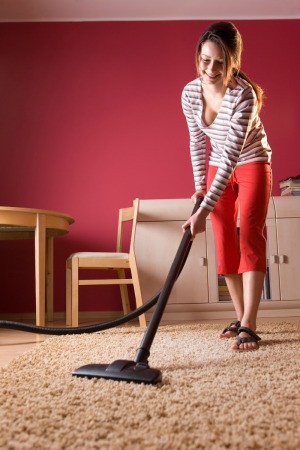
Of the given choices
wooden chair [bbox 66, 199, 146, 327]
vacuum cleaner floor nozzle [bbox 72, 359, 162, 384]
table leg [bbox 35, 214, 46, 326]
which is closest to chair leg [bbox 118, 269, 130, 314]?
wooden chair [bbox 66, 199, 146, 327]

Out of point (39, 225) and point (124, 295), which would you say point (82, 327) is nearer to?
point (39, 225)

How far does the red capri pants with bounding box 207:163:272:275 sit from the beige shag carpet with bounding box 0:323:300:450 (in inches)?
14.1

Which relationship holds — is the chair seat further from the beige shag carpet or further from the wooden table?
the beige shag carpet

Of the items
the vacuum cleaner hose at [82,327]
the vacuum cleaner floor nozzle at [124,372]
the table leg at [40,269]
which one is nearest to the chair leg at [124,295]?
the table leg at [40,269]

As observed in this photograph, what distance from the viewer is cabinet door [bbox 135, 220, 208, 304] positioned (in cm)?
287

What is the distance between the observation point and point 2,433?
0.78 metres

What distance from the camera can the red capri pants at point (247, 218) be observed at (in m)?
A: 1.72

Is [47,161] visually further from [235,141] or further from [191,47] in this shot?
[235,141]

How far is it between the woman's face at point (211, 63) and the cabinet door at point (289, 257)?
1567mm

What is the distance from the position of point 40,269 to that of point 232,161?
1.22 meters

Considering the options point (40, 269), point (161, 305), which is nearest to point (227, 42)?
point (161, 305)

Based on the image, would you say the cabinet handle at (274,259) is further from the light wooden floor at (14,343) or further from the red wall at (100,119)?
the light wooden floor at (14,343)

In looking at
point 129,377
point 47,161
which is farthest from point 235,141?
point 47,161

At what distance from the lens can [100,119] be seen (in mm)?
3500
